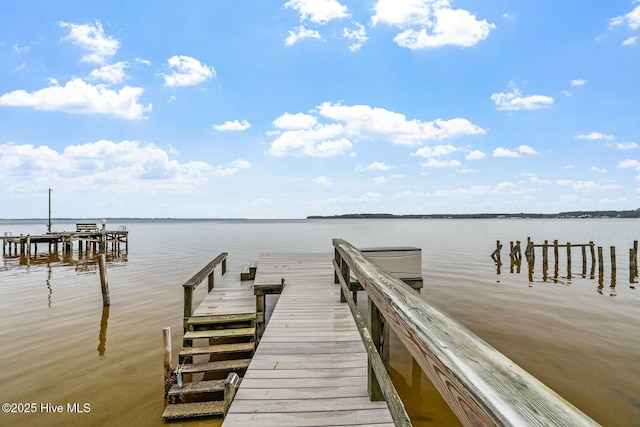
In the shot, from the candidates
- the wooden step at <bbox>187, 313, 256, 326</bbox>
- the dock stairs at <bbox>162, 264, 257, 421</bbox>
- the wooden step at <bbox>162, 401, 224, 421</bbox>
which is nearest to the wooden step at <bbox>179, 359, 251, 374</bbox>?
the dock stairs at <bbox>162, 264, 257, 421</bbox>

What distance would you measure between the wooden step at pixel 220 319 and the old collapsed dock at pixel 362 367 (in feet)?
0.22

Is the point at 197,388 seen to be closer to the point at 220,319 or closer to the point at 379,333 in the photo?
the point at 220,319

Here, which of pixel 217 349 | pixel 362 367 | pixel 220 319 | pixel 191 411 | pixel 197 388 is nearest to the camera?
pixel 362 367

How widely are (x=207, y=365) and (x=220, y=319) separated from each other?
1.11 metres

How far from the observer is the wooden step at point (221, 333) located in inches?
259

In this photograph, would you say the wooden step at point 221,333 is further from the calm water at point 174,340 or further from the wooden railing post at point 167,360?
the calm water at point 174,340

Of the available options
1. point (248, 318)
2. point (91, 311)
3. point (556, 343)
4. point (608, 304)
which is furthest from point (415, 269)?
point (91, 311)

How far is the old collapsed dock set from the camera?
103 centimetres

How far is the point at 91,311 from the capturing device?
35.9ft

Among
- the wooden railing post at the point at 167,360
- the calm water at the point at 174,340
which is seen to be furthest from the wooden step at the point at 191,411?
the wooden railing post at the point at 167,360

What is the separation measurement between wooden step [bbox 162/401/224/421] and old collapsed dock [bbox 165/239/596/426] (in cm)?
3

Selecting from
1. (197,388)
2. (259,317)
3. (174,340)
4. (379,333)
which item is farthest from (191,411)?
(379,333)

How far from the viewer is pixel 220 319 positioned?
6.99 m

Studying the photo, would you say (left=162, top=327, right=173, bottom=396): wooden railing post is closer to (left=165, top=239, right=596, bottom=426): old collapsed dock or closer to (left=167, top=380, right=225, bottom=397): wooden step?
(left=165, top=239, right=596, bottom=426): old collapsed dock
